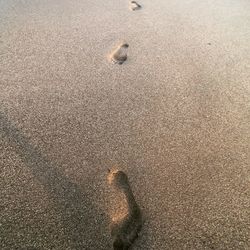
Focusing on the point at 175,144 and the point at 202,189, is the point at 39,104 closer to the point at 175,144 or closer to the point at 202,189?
the point at 175,144

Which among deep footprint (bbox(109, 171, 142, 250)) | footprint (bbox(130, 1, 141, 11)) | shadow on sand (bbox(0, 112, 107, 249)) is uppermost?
footprint (bbox(130, 1, 141, 11))

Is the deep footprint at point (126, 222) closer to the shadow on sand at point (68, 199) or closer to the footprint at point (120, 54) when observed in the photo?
the shadow on sand at point (68, 199)

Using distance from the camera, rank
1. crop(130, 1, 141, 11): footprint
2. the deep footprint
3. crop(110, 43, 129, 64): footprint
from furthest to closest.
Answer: crop(130, 1, 141, 11): footprint < crop(110, 43, 129, 64): footprint < the deep footprint

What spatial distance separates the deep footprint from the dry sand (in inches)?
1.0

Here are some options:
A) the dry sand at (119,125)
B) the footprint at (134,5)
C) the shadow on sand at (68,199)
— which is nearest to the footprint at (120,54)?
the dry sand at (119,125)

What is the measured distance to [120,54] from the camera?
5.55 ft

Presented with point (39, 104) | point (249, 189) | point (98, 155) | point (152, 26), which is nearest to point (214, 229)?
point (249, 189)

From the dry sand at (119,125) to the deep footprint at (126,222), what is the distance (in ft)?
0.08

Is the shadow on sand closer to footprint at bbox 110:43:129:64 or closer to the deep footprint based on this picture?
the deep footprint

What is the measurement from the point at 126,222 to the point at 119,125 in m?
0.46

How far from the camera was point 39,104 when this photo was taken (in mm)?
1334

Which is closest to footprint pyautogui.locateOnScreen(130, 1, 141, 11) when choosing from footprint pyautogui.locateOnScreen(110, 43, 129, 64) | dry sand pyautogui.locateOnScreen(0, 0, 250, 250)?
dry sand pyautogui.locateOnScreen(0, 0, 250, 250)

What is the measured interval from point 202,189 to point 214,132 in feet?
1.08

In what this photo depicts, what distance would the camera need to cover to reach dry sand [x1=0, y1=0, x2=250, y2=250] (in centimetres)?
→ 99
